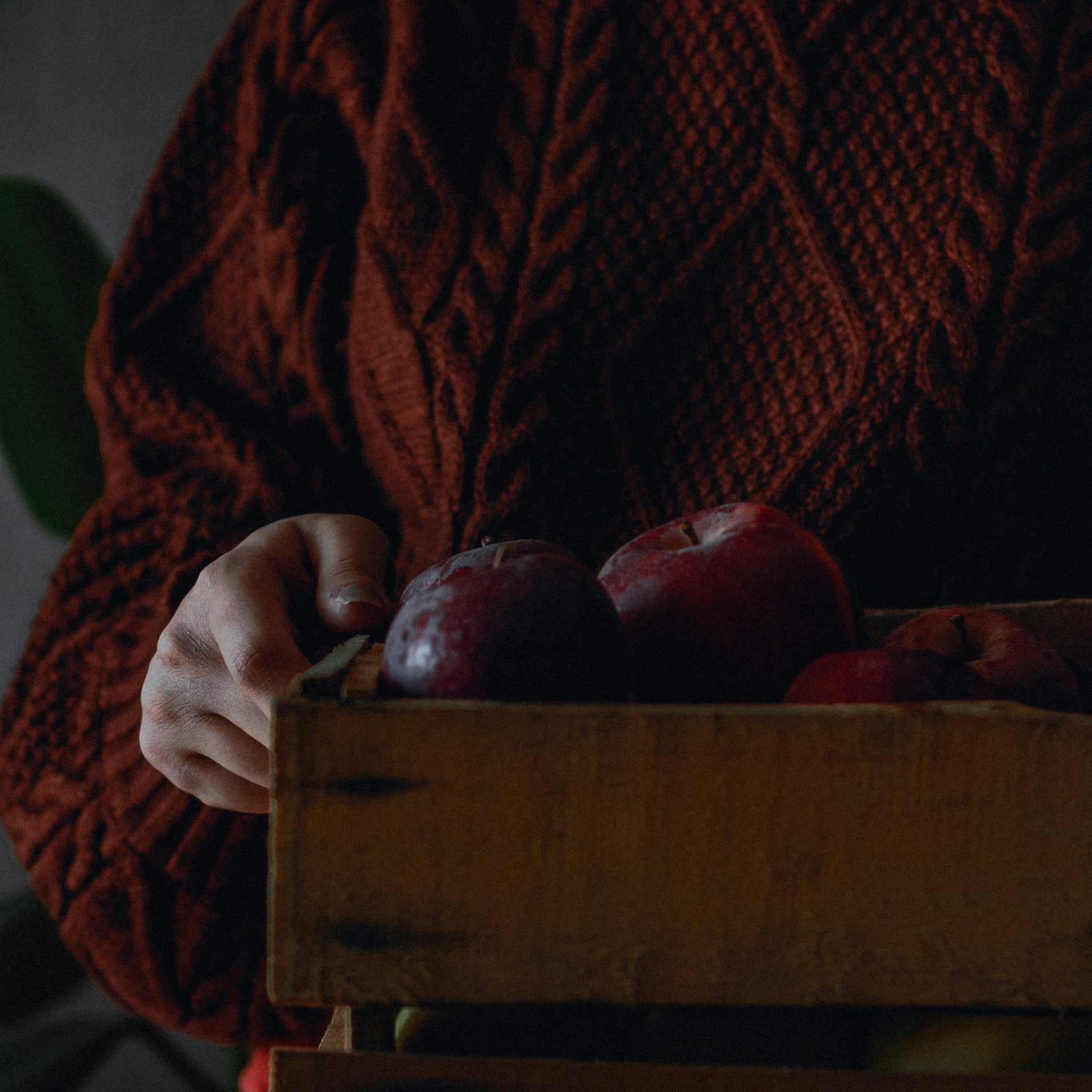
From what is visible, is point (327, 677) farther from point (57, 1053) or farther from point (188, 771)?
point (57, 1053)

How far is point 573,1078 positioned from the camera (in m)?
0.29

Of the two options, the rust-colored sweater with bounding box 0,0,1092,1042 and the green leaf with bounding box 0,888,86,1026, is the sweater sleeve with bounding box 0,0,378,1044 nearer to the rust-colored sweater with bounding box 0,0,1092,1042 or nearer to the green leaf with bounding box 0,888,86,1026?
the rust-colored sweater with bounding box 0,0,1092,1042

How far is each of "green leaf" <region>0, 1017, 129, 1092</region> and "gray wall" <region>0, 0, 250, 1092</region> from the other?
73 cm

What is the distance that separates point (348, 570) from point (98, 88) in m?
1.53

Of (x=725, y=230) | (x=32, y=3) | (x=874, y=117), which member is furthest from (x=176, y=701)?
(x=32, y=3)

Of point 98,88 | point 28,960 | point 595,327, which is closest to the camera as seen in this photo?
point 595,327

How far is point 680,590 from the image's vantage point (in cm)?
37

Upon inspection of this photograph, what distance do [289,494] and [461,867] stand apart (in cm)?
50

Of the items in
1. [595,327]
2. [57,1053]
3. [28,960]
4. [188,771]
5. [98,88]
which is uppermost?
[98,88]

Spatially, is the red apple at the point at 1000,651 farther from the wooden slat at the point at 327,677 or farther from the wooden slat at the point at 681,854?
the wooden slat at the point at 327,677

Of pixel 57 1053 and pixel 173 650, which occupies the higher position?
pixel 173 650

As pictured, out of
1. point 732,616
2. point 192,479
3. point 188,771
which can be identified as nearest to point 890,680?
point 732,616

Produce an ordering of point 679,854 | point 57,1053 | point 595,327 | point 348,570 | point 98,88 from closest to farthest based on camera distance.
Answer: point 679,854, point 348,570, point 595,327, point 57,1053, point 98,88

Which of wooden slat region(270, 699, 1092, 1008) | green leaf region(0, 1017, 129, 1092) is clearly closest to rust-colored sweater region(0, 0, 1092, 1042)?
wooden slat region(270, 699, 1092, 1008)
